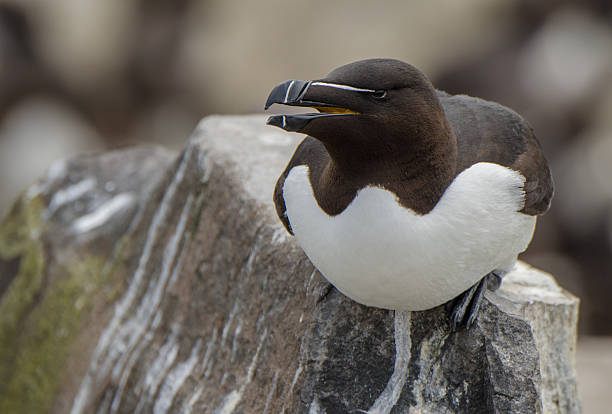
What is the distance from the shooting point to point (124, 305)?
14.1ft

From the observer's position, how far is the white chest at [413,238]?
260 cm

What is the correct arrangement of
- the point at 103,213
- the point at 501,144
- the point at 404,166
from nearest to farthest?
the point at 404,166 → the point at 501,144 → the point at 103,213

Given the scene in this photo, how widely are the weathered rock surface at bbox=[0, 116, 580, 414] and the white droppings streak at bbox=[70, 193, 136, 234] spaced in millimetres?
11

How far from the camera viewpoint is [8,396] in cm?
462

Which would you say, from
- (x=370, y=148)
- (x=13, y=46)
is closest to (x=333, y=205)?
(x=370, y=148)

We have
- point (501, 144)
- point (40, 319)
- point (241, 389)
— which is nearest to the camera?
point (501, 144)

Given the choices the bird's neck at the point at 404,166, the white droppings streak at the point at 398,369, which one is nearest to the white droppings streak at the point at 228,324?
the white droppings streak at the point at 398,369

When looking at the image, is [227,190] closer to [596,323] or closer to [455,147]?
[455,147]

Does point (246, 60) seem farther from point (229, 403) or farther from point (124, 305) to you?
point (229, 403)

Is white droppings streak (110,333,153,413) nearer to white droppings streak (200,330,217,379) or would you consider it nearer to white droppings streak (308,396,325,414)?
white droppings streak (200,330,217,379)

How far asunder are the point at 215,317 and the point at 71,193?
5.56ft

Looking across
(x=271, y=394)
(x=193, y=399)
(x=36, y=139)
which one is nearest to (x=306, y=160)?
(x=271, y=394)

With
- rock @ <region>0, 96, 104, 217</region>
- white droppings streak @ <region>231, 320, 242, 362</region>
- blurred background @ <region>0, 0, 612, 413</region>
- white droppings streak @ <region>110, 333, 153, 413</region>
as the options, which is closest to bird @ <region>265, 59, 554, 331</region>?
white droppings streak @ <region>231, 320, 242, 362</region>

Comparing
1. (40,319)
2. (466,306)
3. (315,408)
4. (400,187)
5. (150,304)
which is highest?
(400,187)
